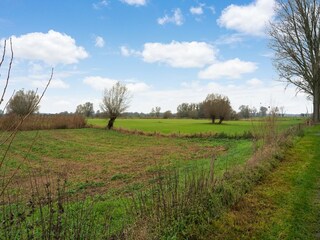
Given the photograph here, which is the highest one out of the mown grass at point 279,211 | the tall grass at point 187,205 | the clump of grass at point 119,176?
the tall grass at point 187,205

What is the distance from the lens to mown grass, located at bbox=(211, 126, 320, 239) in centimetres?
536

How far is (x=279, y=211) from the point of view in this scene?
21.0ft

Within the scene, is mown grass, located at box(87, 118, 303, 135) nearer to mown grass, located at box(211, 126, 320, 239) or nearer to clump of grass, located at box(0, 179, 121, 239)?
mown grass, located at box(211, 126, 320, 239)

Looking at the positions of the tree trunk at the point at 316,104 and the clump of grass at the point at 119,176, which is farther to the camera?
the tree trunk at the point at 316,104

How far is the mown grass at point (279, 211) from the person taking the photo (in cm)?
536

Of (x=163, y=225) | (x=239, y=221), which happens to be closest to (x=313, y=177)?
(x=239, y=221)

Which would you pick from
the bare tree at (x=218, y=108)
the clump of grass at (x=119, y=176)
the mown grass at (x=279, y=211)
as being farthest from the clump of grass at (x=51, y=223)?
the bare tree at (x=218, y=108)

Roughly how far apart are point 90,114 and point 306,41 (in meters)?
92.0

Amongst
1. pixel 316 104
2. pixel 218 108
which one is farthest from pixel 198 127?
pixel 316 104

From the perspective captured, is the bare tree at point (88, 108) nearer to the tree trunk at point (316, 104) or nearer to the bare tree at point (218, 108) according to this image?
the bare tree at point (218, 108)

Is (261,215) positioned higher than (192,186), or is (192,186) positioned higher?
(192,186)

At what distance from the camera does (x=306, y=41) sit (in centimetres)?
3556

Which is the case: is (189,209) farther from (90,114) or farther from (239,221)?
(90,114)

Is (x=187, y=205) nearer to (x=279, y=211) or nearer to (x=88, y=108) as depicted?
(x=279, y=211)
